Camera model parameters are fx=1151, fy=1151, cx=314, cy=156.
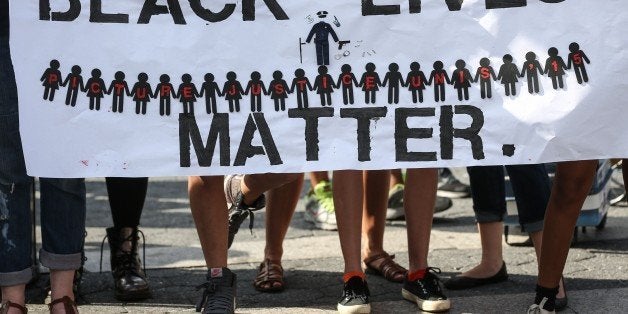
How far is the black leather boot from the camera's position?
4832 millimetres

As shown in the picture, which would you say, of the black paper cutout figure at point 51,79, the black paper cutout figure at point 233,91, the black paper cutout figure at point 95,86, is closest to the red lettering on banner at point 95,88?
the black paper cutout figure at point 95,86

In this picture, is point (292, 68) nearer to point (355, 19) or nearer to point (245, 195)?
point (355, 19)

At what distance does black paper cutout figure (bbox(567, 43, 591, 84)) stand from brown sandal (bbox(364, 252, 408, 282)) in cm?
136

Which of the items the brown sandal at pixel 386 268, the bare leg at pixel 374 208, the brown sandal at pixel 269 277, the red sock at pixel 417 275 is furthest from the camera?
the bare leg at pixel 374 208

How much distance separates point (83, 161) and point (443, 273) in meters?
1.93

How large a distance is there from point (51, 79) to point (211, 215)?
0.80 m

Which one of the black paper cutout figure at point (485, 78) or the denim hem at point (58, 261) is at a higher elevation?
the black paper cutout figure at point (485, 78)

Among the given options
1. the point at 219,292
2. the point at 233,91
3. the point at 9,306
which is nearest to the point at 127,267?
the point at 219,292

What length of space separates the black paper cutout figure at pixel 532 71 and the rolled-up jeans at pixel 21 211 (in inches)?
66.5

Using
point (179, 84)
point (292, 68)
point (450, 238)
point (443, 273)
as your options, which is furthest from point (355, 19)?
point (450, 238)

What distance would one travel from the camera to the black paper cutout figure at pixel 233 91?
420cm

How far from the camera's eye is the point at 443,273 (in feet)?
17.5

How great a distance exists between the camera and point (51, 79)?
4137mm

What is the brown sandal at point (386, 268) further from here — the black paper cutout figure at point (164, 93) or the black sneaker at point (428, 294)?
the black paper cutout figure at point (164, 93)
